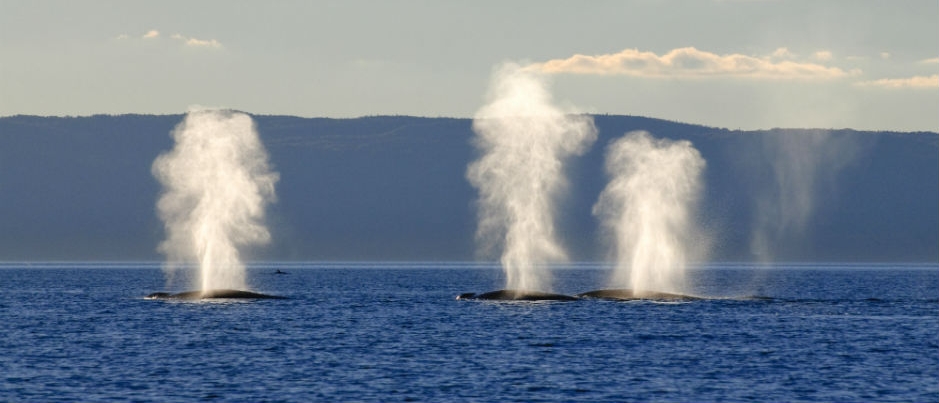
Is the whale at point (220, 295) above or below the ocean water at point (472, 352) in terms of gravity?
above

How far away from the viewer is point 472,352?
69.4m

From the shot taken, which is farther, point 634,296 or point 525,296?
point 634,296

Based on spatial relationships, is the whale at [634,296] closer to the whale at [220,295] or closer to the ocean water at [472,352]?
the ocean water at [472,352]

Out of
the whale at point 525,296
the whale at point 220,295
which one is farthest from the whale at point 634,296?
the whale at point 220,295

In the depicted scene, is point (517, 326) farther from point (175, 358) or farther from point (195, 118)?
point (195, 118)

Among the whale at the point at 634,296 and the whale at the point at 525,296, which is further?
the whale at the point at 634,296

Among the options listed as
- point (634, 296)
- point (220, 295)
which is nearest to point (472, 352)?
point (220, 295)

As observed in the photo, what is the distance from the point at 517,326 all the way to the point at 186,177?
39257mm

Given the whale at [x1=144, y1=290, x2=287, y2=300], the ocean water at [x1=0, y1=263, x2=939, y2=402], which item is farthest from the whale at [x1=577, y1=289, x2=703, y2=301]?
the whale at [x1=144, y1=290, x2=287, y2=300]

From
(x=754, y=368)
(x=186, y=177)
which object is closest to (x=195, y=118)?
(x=186, y=177)

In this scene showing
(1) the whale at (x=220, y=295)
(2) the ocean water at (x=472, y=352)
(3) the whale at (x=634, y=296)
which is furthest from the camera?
(3) the whale at (x=634, y=296)

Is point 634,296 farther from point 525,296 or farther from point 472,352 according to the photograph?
point 472,352

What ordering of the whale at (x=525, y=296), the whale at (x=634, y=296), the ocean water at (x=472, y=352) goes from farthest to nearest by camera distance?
1. the whale at (x=634, y=296)
2. the whale at (x=525, y=296)
3. the ocean water at (x=472, y=352)

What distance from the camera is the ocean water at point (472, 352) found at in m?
55.4
